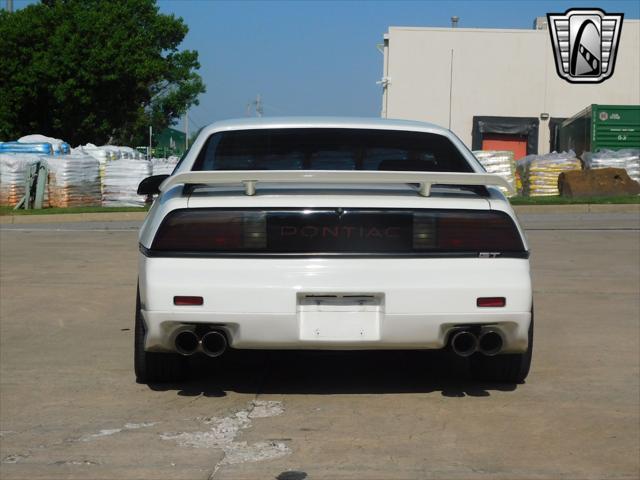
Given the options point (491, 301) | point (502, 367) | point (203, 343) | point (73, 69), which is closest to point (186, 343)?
point (203, 343)

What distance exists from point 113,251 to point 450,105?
101 ft

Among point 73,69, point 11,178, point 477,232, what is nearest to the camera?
point 477,232

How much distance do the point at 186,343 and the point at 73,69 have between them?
40559mm

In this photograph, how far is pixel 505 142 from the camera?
137ft

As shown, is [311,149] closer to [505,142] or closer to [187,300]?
[187,300]

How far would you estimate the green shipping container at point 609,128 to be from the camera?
96.5 ft

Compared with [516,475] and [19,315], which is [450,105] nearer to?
[19,315]

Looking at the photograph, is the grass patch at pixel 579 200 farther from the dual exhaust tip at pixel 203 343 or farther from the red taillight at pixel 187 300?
the red taillight at pixel 187 300

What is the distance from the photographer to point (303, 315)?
4383 millimetres

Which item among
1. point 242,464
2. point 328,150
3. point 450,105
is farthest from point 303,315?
point 450,105

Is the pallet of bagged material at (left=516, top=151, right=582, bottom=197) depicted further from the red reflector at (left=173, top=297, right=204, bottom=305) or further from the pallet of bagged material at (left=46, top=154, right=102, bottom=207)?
the red reflector at (left=173, top=297, right=204, bottom=305)

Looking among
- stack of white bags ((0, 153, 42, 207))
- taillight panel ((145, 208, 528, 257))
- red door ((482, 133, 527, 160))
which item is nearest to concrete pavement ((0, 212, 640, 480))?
taillight panel ((145, 208, 528, 257))

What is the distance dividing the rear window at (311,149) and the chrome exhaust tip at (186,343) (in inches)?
54.9

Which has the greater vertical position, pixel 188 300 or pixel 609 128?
pixel 609 128
